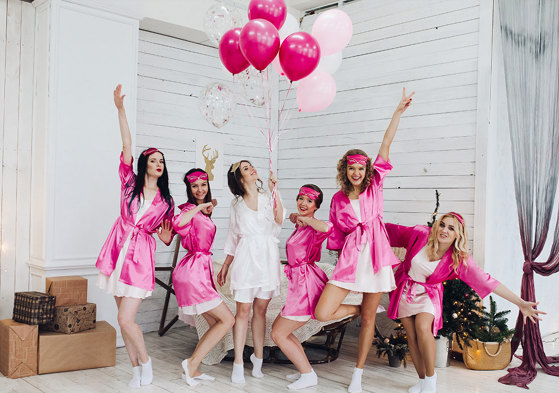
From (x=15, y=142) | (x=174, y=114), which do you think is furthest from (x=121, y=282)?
(x=174, y=114)

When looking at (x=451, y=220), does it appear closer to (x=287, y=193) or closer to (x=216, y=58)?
(x=287, y=193)

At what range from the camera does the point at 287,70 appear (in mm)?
3225

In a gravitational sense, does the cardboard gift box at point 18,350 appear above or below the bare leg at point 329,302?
below

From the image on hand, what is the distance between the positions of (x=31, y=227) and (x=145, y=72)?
168cm

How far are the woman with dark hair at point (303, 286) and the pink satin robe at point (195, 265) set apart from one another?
1.56 ft

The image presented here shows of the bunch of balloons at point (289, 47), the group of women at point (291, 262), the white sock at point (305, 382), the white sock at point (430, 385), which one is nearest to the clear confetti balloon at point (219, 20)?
the bunch of balloons at point (289, 47)

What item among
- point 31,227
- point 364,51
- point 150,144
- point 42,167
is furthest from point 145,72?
point 364,51

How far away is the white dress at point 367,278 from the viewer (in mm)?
3410

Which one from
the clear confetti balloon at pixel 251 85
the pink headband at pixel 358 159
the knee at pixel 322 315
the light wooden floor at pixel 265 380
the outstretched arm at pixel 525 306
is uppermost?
the clear confetti balloon at pixel 251 85

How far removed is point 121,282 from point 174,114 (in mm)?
2173

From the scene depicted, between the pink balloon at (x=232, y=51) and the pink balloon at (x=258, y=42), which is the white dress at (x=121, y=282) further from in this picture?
the pink balloon at (x=258, y=42)

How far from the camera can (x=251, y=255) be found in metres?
3.61

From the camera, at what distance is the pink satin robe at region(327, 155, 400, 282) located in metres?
3.41

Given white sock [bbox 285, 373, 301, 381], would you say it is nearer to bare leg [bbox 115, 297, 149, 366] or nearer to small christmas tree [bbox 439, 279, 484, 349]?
bare leg [bbox 115, 297, 149, 366]
